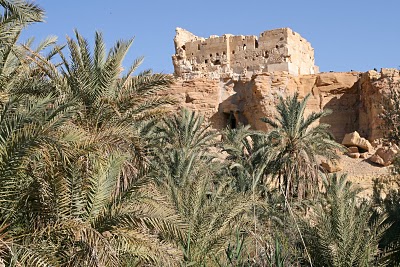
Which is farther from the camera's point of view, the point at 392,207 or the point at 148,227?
the point at 392,207

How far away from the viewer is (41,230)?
21.9ft

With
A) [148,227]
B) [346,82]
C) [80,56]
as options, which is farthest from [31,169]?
[346,82]

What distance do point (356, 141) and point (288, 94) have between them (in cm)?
445

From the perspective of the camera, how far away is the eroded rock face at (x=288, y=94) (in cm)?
3009

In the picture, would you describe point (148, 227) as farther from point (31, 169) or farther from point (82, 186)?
point (31, 169)

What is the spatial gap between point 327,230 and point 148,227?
3.11 metres

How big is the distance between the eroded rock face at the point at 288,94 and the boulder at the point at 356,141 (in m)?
0.67

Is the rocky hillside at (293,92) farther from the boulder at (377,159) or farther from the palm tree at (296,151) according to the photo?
the palm tree at (296,151)

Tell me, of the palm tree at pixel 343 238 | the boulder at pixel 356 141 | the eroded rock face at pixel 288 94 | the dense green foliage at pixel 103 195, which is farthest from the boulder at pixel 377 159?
the palm tree at pixel 343 238

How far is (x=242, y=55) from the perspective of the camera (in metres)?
34.8

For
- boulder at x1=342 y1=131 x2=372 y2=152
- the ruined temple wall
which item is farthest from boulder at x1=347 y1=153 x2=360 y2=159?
the ruined temple wall

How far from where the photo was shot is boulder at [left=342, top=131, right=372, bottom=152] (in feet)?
93.4

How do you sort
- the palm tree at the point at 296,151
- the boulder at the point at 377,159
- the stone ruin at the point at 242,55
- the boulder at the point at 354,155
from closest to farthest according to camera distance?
the palm tree at the point at 296,151 → the boulder at the point at 377,159 → the boulder at the point at 354,155 → the stone ruin at the point at 242,55

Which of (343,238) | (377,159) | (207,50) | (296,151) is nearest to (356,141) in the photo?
(377,159)
